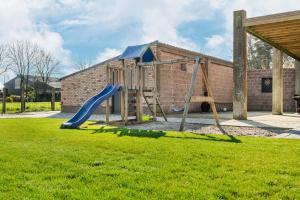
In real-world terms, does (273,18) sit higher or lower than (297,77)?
higher

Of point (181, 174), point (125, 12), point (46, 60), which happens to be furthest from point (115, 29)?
point (46, 60)

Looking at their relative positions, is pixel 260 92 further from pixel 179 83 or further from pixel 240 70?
pixel 240 70

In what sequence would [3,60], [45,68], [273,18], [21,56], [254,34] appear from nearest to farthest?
[273,18] < [254,34] < [3,60] < [21,56] < [45,68]

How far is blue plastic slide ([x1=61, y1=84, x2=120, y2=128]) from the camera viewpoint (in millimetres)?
9422

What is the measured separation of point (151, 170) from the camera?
397 centimetres

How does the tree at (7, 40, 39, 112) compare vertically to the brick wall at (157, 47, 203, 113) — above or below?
above

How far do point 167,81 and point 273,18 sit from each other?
25.1 ft

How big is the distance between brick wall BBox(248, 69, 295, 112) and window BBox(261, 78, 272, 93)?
0.20 meters

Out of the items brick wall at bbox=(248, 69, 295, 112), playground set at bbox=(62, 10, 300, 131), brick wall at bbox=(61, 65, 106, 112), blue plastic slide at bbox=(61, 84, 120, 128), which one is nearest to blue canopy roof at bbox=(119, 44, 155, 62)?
playground set at bbox=(62, 10, 300, 131)

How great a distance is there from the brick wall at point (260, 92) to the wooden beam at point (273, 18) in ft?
39.8

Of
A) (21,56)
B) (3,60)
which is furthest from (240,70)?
(21,56)

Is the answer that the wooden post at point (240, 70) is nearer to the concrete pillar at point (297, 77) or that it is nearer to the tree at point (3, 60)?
the concrete pillar at point (297, 77)

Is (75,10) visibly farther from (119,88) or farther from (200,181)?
(200,181)

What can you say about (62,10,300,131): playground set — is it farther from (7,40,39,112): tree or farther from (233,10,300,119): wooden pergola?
(7,40,39,112): tree
